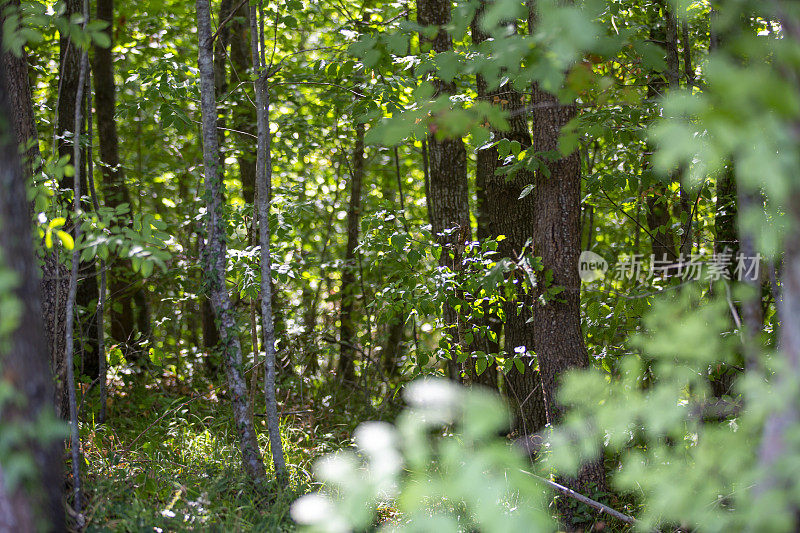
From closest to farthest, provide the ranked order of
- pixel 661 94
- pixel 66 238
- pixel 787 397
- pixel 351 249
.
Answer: pixel 787 397
pixel 66 238
pixel 661 94
pixel 351 249

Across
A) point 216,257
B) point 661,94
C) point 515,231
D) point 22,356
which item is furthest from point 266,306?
point 661,94

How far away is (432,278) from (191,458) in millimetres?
2185

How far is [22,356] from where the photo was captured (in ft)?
6.37

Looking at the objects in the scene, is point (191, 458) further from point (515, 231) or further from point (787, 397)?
point (787, 397)

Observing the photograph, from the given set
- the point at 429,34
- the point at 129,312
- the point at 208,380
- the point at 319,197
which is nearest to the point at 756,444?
the point at 429,34

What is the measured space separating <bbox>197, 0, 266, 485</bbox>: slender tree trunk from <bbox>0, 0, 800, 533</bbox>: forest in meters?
0.02

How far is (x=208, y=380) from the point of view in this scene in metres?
6.77

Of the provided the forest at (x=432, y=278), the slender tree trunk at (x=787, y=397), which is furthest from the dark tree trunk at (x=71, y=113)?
the slender tree trunk at (x=787, y=397)

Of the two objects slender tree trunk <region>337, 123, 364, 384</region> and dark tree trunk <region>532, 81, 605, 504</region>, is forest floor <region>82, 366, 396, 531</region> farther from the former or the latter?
dark tree trunk <region>532, 81, 605, 504</region>

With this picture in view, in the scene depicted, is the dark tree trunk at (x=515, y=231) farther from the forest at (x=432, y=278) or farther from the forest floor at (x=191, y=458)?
the forest floor at (x=191, y=458)

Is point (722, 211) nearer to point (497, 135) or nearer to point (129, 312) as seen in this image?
point (497, 135)

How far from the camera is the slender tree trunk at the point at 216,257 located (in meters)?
3.89

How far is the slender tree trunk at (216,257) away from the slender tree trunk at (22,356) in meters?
1.81

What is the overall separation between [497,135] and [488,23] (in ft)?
11.8
